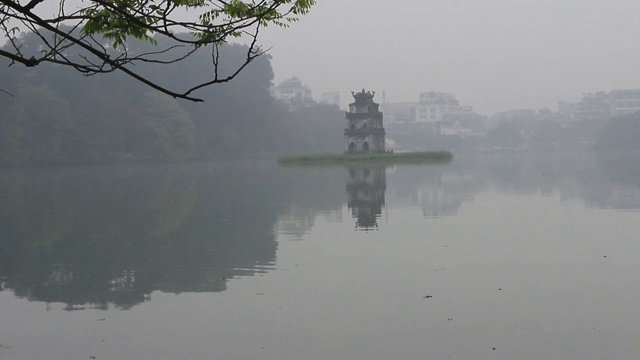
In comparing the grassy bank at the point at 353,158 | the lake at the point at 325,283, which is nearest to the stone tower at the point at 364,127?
the grassy bank at the point at 353,158

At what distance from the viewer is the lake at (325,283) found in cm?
649

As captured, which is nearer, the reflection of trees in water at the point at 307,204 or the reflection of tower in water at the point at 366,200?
the reflection of trees in water at the point at 307,204

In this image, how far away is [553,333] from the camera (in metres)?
6.61

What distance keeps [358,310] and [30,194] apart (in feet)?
61.5

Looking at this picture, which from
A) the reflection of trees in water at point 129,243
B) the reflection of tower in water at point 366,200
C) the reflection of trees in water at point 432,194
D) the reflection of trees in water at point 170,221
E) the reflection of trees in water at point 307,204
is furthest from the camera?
the reflection of trees in water at point 432,194

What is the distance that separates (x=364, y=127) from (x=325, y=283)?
46580 mm

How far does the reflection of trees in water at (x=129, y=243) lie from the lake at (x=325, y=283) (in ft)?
0.15

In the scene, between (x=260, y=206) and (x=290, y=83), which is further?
(x=290, y=83)

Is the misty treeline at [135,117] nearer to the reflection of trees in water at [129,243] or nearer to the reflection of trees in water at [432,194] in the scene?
the reflection of trees in water at [129,243]

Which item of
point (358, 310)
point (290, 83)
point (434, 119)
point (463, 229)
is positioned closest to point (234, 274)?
point (358, 310)

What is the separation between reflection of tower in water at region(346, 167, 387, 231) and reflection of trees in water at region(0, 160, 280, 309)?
1.71m

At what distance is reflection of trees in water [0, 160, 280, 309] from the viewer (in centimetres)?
905

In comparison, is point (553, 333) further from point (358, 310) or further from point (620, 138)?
point (620, 138)

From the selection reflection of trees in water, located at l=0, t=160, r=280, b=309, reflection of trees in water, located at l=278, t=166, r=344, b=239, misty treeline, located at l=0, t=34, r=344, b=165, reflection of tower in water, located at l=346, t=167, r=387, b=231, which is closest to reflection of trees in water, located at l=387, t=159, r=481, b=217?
reflection of tower in water, located at l=346, t=167, r=387, b=231
